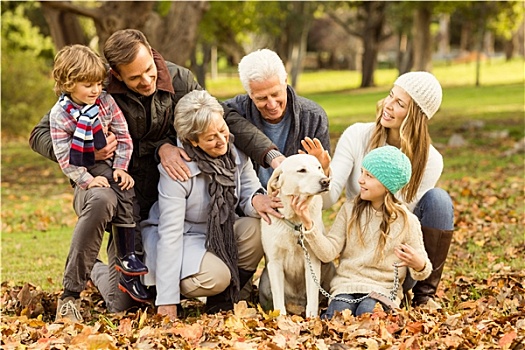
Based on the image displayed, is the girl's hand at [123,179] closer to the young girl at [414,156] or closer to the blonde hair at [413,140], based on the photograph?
the young girl at [414,156]

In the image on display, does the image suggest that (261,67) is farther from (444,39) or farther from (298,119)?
(444,39)

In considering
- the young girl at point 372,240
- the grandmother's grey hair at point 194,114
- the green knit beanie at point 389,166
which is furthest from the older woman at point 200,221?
the green knit beanie at point 389,166

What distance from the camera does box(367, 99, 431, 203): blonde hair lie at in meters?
5.50

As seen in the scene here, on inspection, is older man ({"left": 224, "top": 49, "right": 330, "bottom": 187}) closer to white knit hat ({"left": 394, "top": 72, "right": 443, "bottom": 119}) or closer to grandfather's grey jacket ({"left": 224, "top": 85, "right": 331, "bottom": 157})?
grandfather's grey jacket ({"left": 224, "top": 85, "right": 331, "bottom": 157})

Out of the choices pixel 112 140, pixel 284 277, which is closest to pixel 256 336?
pixel 284 277

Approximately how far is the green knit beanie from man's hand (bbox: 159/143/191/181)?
1.22m

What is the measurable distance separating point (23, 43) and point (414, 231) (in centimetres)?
3706

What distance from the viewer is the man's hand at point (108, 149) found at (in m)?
5.32

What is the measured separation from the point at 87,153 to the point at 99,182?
210mm

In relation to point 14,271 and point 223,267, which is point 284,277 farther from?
point 14,271

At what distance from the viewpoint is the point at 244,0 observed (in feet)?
115

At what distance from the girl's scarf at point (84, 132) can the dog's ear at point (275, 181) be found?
1152 millimetres

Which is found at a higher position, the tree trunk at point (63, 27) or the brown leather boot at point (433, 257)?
the tree trunk at point (63, 27)

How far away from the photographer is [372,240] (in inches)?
210
